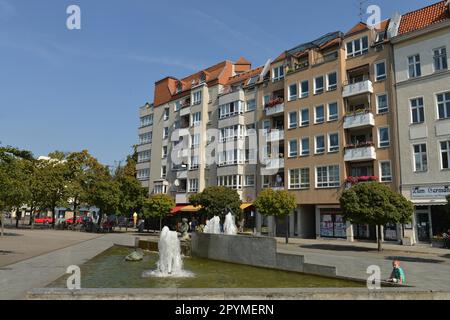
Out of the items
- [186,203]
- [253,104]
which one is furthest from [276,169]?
[186,203]

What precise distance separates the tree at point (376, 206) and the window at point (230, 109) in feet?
83.9

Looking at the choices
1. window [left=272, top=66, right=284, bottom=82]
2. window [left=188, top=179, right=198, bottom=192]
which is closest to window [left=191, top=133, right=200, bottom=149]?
window [left=188, top=179, right=198, bottom=192]

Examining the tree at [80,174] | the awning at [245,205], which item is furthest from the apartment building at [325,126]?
the tree at [80,174]

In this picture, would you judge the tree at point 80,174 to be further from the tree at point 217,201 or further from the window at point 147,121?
the tree at point 217,201

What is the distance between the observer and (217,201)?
4041 centimetres

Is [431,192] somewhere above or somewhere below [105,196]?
below

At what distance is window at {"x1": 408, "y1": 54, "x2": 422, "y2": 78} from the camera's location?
33844mm

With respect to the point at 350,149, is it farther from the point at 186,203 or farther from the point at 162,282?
the point at 162,282

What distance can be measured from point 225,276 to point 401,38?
29.5 m

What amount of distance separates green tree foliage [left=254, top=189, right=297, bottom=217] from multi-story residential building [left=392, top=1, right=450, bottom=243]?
30.2ft

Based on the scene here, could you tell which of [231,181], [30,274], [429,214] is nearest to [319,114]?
[231,181]

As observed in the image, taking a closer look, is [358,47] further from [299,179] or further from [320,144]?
[299,179]

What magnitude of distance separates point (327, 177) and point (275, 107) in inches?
430
